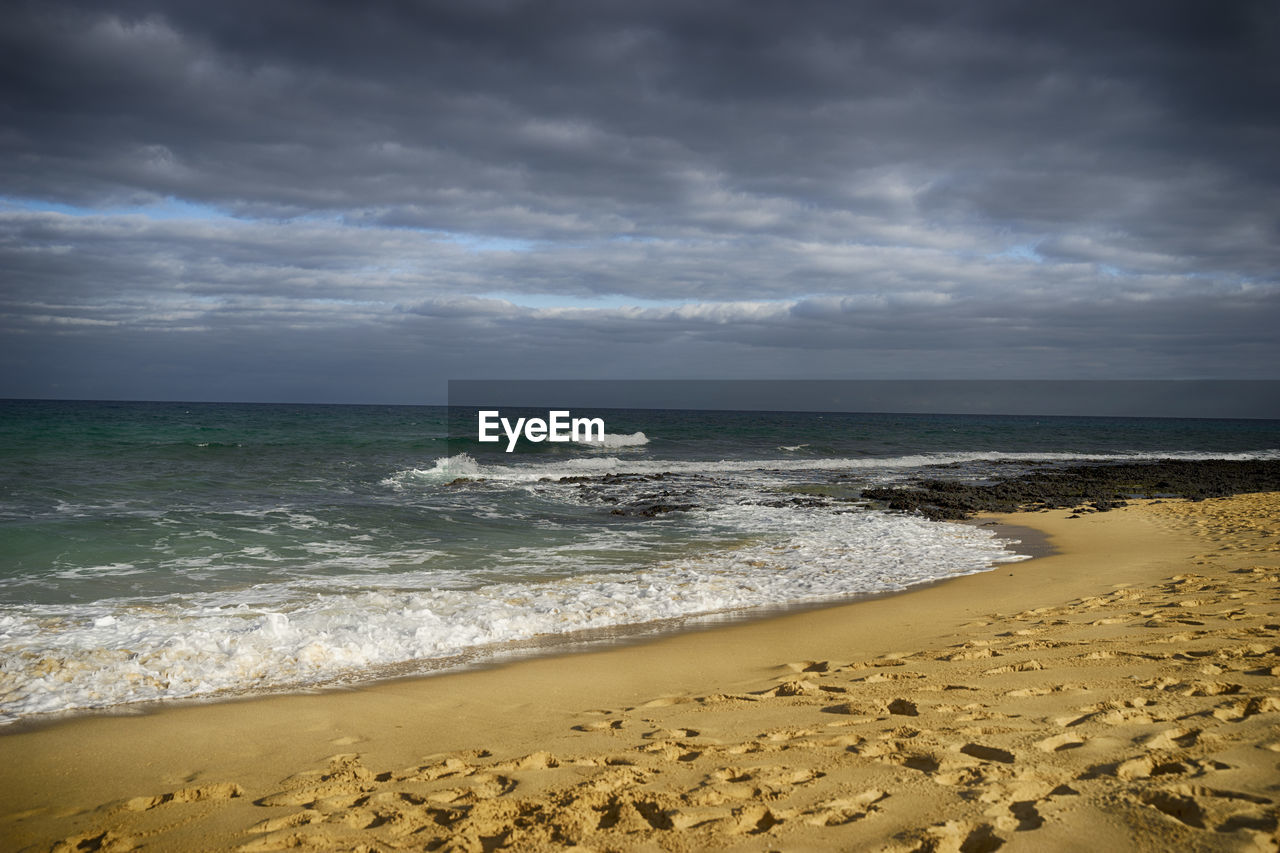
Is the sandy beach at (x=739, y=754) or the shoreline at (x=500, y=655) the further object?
the shoreline at (x=500, y=655)

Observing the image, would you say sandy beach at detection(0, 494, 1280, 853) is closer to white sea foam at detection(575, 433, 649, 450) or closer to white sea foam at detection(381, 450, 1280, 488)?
white sea foam at detection(381, 450, 1280, 488)

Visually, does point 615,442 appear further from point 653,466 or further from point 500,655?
point 500,655

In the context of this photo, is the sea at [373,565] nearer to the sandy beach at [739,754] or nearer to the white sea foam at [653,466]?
the white sea foam at [653,466]

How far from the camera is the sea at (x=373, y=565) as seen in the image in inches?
229

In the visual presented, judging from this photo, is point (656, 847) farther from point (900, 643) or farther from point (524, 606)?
point (524, 606)

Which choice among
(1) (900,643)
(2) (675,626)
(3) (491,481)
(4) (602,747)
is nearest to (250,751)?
(4) (602,747)

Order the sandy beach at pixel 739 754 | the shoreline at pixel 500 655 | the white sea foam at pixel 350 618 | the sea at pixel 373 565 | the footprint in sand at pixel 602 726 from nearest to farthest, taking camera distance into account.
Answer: the sandy beach at pixel 739 754
the footprint in sand at pixel 602 726
the shoreline at pixel 500 655
the white sea foam at pixel 350 618
the sea at pixel 373 565

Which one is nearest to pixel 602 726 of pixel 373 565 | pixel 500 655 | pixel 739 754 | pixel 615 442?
pixel 739 754

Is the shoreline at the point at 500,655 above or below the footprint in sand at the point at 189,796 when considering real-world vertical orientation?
below

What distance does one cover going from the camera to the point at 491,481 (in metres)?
23.1

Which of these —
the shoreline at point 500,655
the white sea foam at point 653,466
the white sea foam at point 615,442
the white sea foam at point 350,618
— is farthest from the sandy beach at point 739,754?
the white sea foam at point 615,442

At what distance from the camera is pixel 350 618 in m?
6.94

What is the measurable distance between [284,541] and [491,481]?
1156 centimetres

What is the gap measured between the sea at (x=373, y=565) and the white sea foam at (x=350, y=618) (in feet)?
0.09
